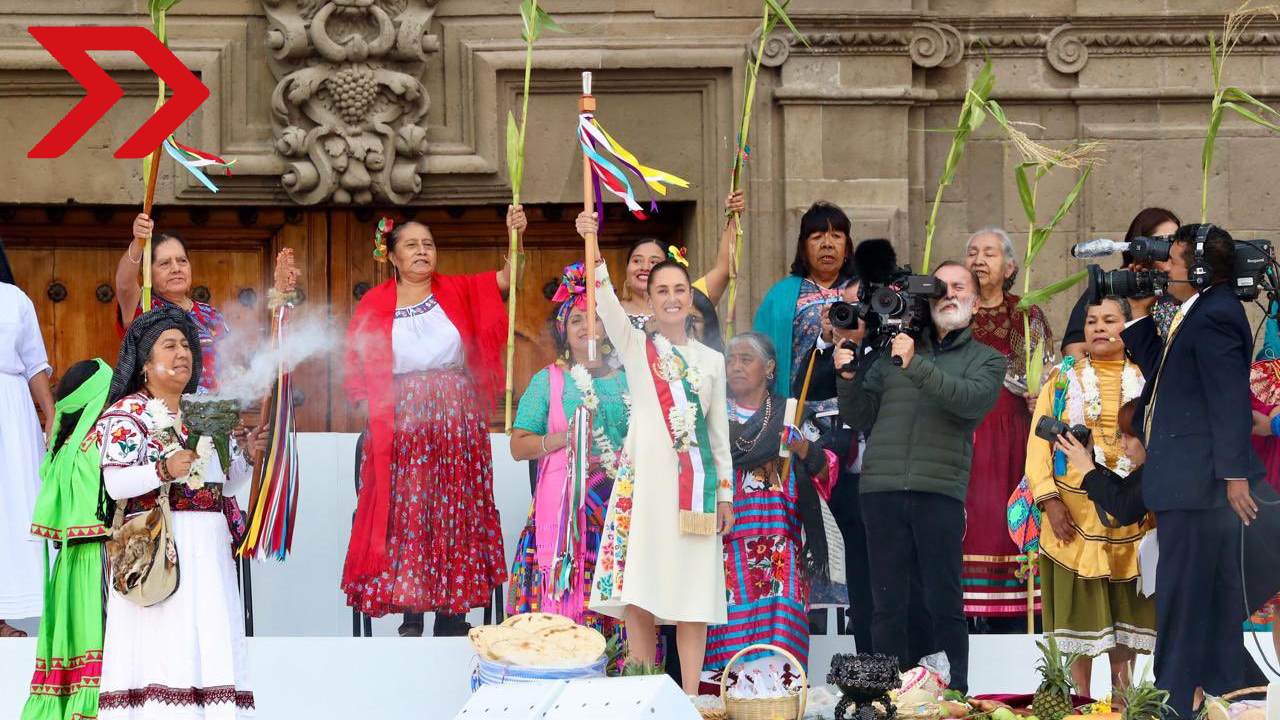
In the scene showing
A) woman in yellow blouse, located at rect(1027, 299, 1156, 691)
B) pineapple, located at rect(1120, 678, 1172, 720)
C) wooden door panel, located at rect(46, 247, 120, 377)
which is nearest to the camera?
pineapple, located at rect(1120, 678, 1172, 720)

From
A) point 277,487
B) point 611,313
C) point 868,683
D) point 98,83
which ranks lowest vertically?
point 868,683

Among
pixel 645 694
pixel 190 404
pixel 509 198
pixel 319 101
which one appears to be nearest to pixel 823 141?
pixel 509 198

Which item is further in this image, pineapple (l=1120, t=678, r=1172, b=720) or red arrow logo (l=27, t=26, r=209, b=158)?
red arrow logo (l=27, t=26, r=209, b=158)

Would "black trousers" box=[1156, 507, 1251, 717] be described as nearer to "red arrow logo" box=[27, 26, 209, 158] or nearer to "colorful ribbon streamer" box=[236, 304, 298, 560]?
"colorful ribbon streamer" box=[236, 304, 298, 560]

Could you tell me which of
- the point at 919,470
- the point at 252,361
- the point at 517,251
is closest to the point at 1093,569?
the point at 919,470

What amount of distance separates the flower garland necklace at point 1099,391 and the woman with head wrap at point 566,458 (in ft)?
6.16

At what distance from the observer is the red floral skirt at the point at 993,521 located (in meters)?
9.30

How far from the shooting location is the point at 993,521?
9297 millimetres

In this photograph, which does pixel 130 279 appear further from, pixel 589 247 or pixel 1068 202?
pixel 1068 202

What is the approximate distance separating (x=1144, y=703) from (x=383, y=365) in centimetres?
374

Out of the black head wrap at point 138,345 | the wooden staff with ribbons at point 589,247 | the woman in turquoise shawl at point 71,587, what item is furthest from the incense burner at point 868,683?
the woman in turquoise shawl at point 71,587

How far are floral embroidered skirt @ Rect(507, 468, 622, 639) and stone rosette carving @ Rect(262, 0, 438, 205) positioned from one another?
286 cm

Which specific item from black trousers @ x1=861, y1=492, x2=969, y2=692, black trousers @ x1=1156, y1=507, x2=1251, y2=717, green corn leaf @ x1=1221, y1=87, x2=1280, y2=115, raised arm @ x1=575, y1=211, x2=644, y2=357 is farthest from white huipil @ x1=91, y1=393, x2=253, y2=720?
Answer: green corn leaf @ x1=1221, y1=87, x2=1280, y2=115

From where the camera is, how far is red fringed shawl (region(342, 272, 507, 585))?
915cm
